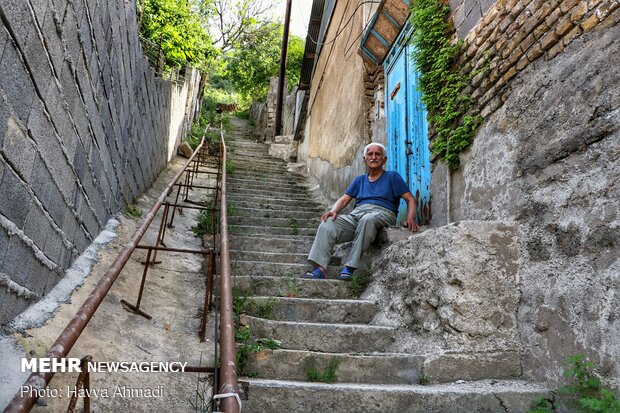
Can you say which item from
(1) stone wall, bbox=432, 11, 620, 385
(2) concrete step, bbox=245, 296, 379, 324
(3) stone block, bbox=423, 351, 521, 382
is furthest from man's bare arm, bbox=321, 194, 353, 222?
(3) stone block, bbox=423, 351, 521, 382

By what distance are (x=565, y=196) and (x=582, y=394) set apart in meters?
0.89

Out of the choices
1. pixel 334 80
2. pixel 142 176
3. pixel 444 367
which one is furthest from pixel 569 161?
pixel 334 80

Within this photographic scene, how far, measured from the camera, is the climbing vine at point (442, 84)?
3070 millimetres

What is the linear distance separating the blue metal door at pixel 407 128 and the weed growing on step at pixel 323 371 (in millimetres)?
1706

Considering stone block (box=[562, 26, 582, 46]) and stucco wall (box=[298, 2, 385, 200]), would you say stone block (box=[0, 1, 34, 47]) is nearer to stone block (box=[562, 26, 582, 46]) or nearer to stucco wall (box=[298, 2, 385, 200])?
stone block (box=[562, 26, 582, 46])

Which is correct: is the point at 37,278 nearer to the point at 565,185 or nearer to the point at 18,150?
the point at 18,150

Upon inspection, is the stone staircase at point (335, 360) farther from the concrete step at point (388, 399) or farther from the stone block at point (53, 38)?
the stone block at point (53, 38)

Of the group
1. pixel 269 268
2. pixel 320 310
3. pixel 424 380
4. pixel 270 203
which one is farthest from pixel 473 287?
pixel 270 203

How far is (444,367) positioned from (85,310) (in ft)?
6.03

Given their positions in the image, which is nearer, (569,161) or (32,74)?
(32,74)

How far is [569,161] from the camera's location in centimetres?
212

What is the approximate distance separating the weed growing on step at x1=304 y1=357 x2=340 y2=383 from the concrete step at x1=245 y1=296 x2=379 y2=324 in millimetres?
698

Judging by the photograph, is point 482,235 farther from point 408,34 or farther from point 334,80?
point 334,80

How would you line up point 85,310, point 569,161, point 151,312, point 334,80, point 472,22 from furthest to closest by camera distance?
point 334,80
point 472,22
point 151,312
point 569,161
point 85,310
